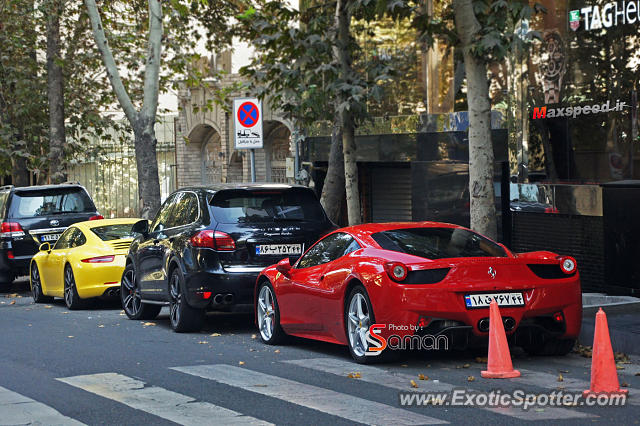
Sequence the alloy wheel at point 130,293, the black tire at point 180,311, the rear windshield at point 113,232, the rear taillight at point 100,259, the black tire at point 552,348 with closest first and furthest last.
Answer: the black tire at point 552,348, the black tire at point 180,311, the alloy wheel at point 130,293, the rear taillight at point 100,259, the rear windshield at point 113,232

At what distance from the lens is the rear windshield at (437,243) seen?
9.81 meters

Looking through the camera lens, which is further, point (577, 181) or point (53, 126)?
point (53, 126)

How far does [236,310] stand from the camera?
12.6 m

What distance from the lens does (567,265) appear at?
9.75m

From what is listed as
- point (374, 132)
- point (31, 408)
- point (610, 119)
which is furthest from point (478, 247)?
point (374, 132)

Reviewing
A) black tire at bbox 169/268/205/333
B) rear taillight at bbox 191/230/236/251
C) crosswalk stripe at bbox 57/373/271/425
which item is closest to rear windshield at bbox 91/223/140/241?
black tire at bbox 169/268/205/333

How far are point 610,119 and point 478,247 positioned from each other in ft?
19.3

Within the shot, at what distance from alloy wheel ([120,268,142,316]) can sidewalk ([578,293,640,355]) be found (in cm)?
575

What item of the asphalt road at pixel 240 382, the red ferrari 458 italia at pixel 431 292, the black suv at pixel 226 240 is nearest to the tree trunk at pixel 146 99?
the black suv at pixel 226 240

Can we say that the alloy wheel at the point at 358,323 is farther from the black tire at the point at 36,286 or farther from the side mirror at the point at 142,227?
the black tire at the point at 36,286

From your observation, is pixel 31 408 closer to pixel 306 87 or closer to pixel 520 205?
pixel 306 87

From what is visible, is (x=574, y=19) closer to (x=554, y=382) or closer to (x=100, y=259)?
(x=100, y=259)

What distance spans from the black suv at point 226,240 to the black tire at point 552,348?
3478mm

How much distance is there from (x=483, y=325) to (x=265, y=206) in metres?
4.23
